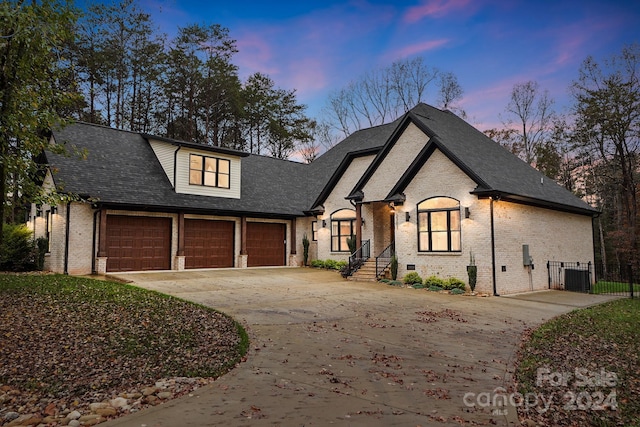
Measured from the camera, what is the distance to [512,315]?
1073 cm

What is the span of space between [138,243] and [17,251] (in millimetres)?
4679

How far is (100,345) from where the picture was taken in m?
6.63

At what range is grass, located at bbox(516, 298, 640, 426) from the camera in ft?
15.1

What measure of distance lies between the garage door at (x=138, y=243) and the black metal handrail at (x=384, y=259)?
10058mm

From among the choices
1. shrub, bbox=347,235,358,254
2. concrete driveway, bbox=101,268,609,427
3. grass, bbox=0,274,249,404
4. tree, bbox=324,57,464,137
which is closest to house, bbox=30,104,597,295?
shrub, bbox=347,235,358,254

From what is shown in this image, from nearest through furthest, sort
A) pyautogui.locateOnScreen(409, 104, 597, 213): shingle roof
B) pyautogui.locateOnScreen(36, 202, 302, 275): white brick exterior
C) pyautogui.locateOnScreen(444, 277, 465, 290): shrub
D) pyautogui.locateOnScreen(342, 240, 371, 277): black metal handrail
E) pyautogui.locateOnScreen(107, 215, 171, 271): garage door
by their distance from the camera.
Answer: pyautogui.locateOnScreen(444, 277, 465, 290): shrub → pyautogui.locateOnScreen(409, 104, 597, 213): shingle roof → pyautogui.locateOnScreen(36, 202, 302, 275): white brick exterior → pyautogui.locateOnScreen(107, 215, 171, 271): garage door → pyautogui.locateOnScreen(342, 240, 371, 277): black metal handrail

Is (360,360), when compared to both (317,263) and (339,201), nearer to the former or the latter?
(339,201)

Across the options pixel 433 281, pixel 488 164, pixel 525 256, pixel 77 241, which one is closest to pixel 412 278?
pixel 433 281

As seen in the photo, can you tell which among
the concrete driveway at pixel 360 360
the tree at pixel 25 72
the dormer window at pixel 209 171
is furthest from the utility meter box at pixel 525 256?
the tree at pixel 25 72

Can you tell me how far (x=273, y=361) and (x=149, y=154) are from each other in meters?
17.9

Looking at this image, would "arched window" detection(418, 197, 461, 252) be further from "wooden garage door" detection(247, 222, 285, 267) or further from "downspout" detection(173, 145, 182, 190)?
"downspout" detection(173, 145, 182, 190)

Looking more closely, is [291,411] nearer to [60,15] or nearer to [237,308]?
[237,308]

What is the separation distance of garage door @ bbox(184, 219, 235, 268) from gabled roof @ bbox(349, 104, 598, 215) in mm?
7253

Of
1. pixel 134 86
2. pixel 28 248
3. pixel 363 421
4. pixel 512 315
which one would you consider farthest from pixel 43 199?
pixel 134 86
